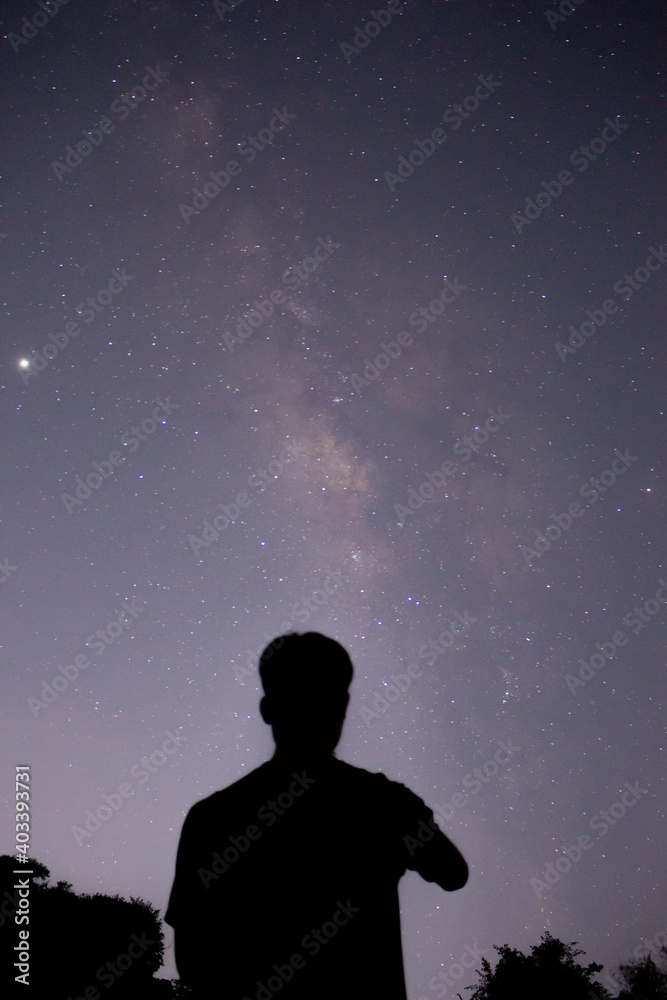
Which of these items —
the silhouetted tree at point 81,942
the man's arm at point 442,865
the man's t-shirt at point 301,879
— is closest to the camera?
the man's t-shirt at point 301,879

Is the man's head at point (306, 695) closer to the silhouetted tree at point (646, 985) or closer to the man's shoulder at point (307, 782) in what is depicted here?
the man's shoulder at point (307, 782)

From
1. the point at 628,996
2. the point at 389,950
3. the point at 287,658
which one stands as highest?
the point at 287,658

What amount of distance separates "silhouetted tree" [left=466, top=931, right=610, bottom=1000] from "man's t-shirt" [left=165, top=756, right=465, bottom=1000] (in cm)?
3049

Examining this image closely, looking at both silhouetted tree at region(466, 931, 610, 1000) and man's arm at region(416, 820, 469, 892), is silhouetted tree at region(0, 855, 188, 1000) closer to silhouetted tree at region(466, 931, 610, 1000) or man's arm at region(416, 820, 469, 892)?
silhouetted tree at region(466, 931, 610, 1000)

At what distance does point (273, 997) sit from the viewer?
4.42ft

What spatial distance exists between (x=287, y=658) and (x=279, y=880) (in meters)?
0.64

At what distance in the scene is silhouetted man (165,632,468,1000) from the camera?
4.48 ft

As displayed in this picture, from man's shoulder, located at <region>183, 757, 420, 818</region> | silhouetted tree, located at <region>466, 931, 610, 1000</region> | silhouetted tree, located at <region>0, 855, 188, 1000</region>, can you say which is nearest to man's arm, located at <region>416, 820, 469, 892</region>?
man's shoulder, located at <region>183, 757, 420, 818</region>

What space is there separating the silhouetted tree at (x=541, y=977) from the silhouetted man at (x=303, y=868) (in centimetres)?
3049

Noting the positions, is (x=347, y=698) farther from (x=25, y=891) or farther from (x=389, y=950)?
(x=25, y=891)

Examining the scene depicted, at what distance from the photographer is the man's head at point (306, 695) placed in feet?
5.51

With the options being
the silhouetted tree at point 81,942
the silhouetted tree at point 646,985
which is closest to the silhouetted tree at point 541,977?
the silhouetted tree at point 646,985

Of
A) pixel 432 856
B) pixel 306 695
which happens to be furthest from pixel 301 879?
pixel 306 695

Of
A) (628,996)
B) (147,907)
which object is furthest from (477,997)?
(147,907)
